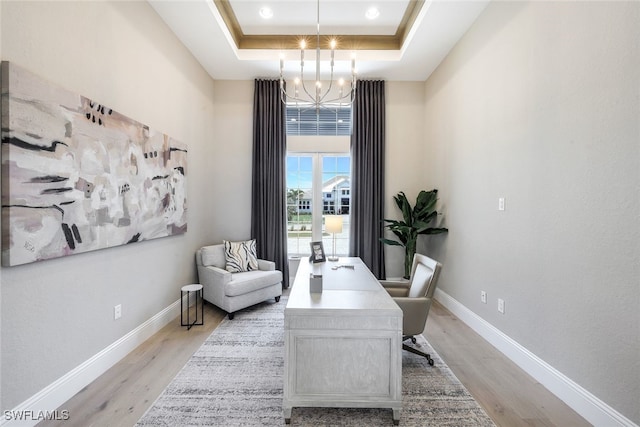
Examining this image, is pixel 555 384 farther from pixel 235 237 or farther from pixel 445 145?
pixel 235 237

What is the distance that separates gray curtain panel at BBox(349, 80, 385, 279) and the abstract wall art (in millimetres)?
2756

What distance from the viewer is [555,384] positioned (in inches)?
76.9

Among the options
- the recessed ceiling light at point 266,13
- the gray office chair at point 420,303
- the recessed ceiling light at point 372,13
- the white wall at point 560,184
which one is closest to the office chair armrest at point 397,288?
the gray office chair at point 420,303

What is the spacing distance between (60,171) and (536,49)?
11.4ft

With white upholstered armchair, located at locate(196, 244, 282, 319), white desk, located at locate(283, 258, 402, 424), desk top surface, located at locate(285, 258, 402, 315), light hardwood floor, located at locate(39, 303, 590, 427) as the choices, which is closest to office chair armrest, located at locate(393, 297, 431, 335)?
desk top surface, located at locate(285, 258, 402, 315)

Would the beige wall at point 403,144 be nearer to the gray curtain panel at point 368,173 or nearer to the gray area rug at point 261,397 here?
the gray curtain panel at point 368,173

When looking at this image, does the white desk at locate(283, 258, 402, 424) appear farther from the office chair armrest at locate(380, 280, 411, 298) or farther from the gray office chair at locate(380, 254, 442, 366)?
the office chair armrest at locate(380, 280, 411, 298)

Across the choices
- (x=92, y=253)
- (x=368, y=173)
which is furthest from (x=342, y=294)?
(x=368, y=173)

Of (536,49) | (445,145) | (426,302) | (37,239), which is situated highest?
(536,49)

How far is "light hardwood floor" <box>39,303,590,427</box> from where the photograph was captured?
173cm

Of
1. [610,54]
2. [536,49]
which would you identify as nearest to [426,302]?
[610,54]

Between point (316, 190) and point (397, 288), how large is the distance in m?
2.36

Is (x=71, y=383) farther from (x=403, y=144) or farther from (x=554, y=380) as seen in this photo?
(x=403, y=144)

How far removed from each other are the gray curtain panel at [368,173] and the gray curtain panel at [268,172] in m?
1.14
